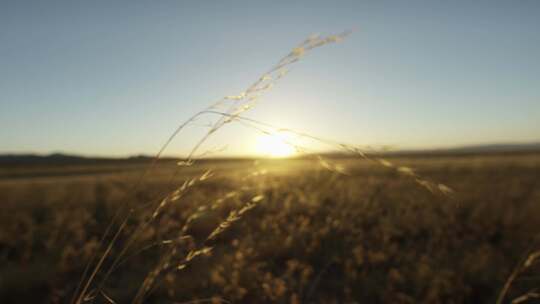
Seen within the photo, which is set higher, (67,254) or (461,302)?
(67,254)

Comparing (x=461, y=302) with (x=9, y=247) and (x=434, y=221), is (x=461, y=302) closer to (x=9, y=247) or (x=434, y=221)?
(x=434, y=221)

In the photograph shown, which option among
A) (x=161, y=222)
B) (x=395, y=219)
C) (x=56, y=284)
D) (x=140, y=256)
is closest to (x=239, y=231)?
(x=161, y=222)

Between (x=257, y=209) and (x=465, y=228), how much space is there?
3673 mm

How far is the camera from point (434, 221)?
6199 millimetres

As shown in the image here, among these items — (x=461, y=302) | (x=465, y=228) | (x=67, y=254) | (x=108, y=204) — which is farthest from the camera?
(x=108, y=204)

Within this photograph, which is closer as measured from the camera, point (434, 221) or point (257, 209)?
point (434, 221)

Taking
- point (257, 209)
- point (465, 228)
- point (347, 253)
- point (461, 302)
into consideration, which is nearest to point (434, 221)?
point (465, 228)

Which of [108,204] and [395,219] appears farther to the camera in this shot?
[108,204]

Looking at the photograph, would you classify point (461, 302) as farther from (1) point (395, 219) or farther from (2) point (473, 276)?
(1) point (395, 219)

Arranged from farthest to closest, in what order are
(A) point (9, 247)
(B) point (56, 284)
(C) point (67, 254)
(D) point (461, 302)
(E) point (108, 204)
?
(E) point (108, 204)
(A) point (9, 247)
(C) point (67, 254)
(B) point (56, 284)
(D) point (461, 302)

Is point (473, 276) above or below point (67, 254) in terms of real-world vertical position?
below

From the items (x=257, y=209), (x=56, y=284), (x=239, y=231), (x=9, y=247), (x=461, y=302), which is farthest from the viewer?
(x=257, y=209)

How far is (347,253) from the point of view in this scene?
4.94 m

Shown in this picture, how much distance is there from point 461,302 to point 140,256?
3457mm
